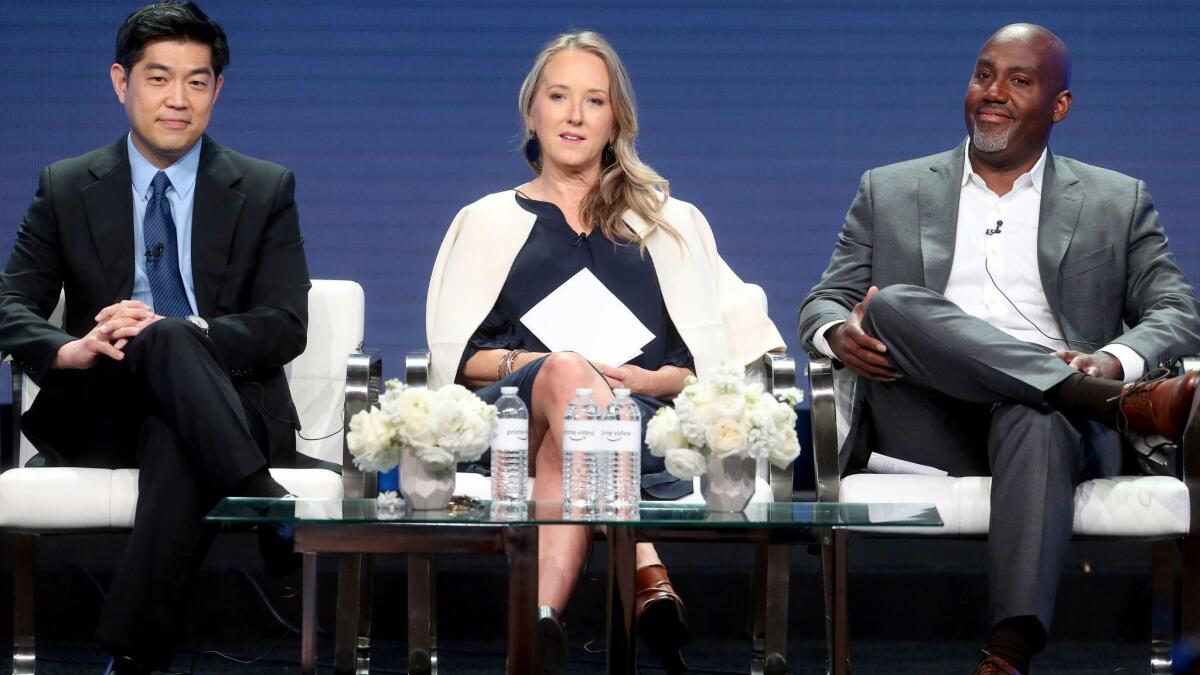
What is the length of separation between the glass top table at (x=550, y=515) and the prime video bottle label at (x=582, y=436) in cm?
11

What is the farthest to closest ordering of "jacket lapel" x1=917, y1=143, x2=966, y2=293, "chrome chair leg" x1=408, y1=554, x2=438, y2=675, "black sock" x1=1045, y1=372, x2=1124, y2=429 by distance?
"jacket lapel" x1=917, y1=143, x2=966, y2=293, "chrome chair leg" x1=408, y1=554, x2=438, y2=675, "black sock" x1=1045, y1=372, x2=1124, y2=429

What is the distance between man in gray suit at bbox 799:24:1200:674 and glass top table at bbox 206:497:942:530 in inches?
19.3

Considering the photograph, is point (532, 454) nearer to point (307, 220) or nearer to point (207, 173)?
point (207, 173)

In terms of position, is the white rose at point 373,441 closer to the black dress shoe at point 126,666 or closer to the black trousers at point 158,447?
the black trousers at point 158,447

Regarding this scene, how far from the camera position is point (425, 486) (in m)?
2.65

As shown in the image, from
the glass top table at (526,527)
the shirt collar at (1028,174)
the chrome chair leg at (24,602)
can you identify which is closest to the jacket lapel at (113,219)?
the chrome chair leg at (24,602)

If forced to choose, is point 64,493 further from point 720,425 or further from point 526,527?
point 720,425

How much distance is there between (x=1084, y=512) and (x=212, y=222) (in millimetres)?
2048

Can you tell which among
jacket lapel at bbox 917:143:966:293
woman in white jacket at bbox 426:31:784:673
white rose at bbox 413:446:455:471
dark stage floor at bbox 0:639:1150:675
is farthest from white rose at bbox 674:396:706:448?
dark stage floor at bbox 0:639:1150:675

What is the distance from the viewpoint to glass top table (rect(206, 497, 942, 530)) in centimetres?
252

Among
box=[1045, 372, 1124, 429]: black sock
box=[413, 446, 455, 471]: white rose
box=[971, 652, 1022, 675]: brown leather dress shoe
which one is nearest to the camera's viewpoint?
box=[413, 446, 455, 471]: white rose

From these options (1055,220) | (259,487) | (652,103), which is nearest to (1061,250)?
(1055,220)

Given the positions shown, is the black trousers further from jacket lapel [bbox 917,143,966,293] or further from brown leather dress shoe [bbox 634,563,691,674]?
Answer: jacket lapel [bbox 917,143,966,293]

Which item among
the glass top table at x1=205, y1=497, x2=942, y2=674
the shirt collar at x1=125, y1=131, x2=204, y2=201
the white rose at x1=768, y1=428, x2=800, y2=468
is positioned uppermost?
the shirt collar at x1=125, y1=131, x2=204, y2=201
